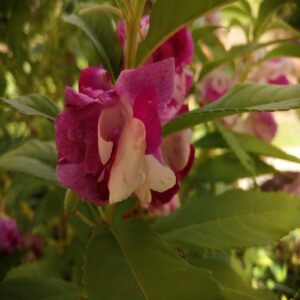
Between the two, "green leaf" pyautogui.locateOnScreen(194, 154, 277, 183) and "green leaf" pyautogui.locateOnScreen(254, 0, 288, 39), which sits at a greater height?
"green leaf" pyautogui.locateOnScreen(254, 0, 288, 39)

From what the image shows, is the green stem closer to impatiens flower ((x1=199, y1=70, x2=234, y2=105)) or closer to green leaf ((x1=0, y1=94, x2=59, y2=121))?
green leaf ((x1=0, y1=94, x2=59, y2=121))

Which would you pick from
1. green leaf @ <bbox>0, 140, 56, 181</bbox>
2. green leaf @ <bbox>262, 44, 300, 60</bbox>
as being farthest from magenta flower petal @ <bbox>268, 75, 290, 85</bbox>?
green leaf @ <bbox>0, 140, 56, 181</bbox>

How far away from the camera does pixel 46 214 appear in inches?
29.4

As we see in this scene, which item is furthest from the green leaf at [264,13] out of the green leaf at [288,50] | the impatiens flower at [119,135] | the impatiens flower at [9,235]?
the impatiens flower at [9,235]

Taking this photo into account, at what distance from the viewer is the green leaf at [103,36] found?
1.57ft

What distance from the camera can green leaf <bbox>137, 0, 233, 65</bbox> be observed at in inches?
15.9

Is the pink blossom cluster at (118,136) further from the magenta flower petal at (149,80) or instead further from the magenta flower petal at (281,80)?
the magenta flower petal at (281,80)

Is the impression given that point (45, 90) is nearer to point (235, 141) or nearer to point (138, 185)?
point (235, 141)

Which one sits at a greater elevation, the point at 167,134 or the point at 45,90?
the point at 45,90

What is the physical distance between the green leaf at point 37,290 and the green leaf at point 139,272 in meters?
0.14

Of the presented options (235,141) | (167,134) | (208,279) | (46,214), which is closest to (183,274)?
(208,279)

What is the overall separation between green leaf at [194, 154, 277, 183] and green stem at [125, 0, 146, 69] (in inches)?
10.5

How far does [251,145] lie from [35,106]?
0.89ft

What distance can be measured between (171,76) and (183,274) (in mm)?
149
